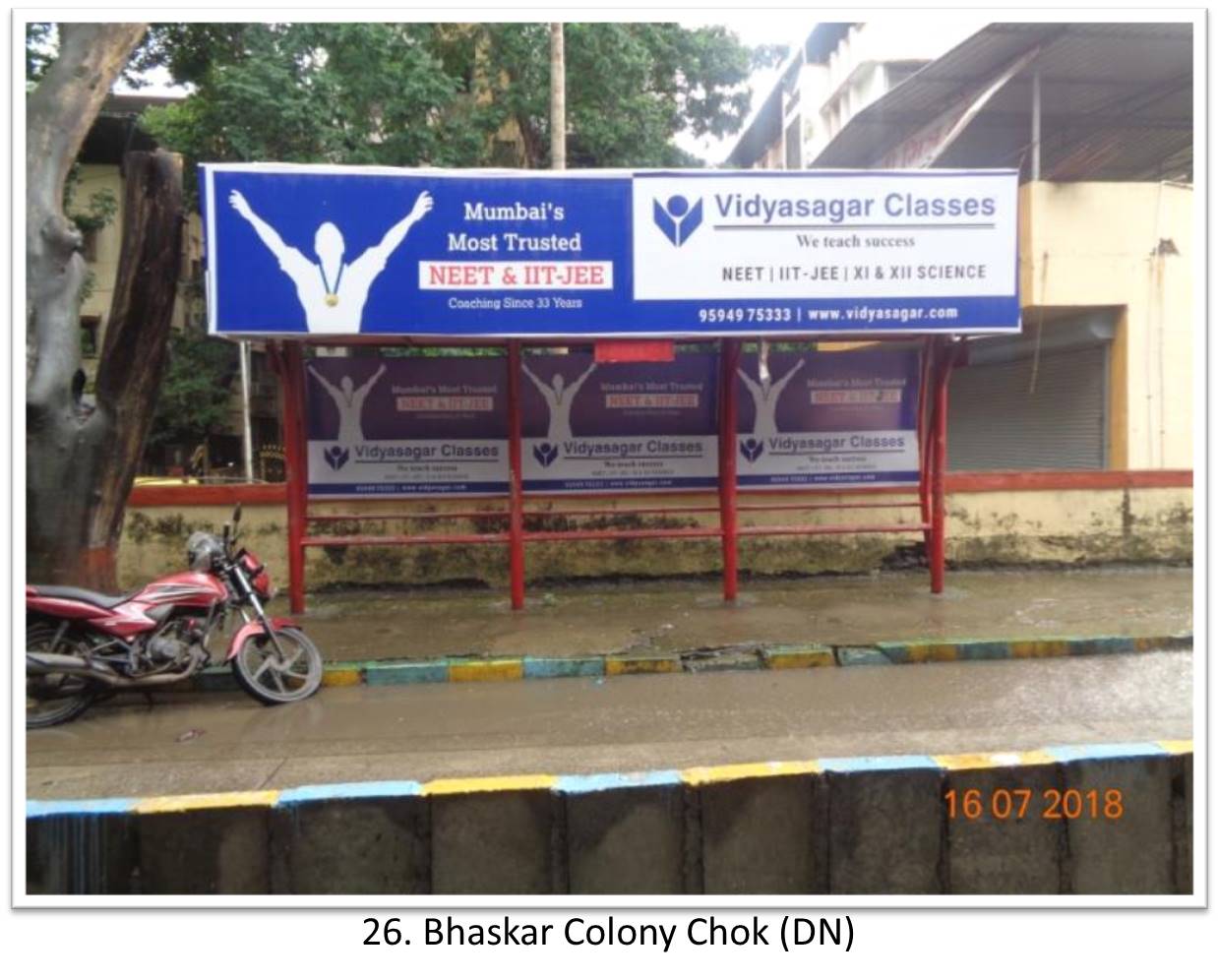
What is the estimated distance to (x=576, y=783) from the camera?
342 cm

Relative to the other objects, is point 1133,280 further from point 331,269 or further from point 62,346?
point 62,346

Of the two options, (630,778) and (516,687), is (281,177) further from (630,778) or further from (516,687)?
(630,778)

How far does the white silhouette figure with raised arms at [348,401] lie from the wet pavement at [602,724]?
2.86 m

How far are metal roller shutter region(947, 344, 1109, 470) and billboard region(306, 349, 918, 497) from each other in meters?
4.26

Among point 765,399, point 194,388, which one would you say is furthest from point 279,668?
point 194,388

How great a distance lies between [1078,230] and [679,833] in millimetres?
9603

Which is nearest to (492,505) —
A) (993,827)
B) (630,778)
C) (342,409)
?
(342,409)

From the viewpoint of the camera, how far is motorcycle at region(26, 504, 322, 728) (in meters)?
4.89

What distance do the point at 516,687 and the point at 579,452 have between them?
3.02 meters

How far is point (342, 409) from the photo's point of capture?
25.0ft

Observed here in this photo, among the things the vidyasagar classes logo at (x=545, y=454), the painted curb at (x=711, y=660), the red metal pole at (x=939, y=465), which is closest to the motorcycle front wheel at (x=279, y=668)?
the painted curb at (x=711, y=660)

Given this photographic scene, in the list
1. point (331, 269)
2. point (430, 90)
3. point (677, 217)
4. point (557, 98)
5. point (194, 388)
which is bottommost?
point (331, 269)
